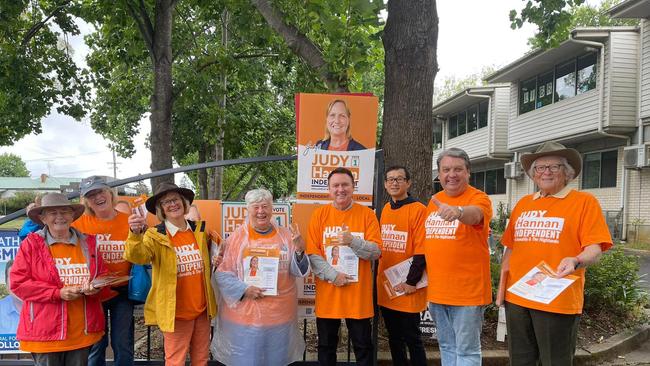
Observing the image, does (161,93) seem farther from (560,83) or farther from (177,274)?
(560,83)

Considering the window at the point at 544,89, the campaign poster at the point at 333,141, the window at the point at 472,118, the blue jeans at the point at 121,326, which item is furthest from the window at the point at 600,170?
the blue jeans at the point at 121,326

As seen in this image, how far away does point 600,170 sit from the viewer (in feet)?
51.8

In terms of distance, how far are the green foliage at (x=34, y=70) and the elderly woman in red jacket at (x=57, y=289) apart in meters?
6.08

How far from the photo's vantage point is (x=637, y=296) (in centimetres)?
575

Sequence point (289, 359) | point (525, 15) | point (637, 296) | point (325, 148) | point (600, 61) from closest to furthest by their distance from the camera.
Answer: point (289, 359), point (325, 148), point (637, 296), point (525, 15), point (600, 61)

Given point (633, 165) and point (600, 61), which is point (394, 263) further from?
point (600, 61)

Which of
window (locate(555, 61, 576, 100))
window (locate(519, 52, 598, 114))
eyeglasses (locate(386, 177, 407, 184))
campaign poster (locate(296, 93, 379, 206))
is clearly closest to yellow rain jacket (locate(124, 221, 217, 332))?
campaign poster (locate(296, 93, 379, 206))

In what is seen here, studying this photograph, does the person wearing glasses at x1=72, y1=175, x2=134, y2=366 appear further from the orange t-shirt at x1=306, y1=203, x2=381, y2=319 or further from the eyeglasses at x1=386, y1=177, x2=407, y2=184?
the eyeglasses at x1=386, y1=177, x2=407, y2=184

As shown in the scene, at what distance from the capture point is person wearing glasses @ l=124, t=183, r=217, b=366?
3.33m

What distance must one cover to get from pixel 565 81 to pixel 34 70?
16787 millimetres

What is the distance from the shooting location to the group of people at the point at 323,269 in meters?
2.96

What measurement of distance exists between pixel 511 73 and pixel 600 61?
13.5 feet

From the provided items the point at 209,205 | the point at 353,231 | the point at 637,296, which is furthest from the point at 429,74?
the point at 637,296

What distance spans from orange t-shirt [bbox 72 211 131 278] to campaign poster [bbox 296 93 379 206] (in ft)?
5.18
